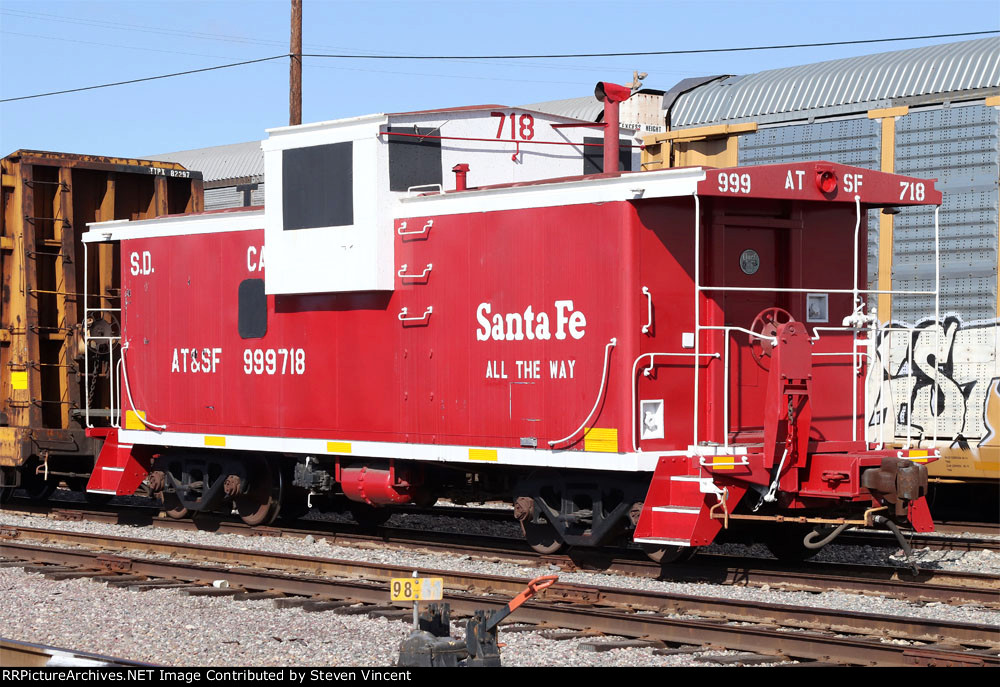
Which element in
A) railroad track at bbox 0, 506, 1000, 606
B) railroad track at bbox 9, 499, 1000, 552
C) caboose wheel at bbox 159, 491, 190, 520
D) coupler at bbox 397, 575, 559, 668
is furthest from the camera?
caboose wheel at bbox 159, 491, 190, 520

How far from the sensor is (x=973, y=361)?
1309cm

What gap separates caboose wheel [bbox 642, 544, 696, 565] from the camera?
410 inches

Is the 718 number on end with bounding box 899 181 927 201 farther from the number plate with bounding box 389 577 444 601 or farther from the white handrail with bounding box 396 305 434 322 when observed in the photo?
the number plate with bounding box 389 577 444 601

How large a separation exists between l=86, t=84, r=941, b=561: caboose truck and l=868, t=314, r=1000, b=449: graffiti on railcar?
2.06 meters

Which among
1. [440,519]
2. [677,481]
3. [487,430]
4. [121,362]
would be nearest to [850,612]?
[677,481]

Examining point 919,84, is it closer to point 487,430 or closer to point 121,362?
point 487,430

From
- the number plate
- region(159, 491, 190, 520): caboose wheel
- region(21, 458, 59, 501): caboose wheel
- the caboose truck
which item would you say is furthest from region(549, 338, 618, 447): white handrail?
region(21, 458, 59, 501): caboose wheel

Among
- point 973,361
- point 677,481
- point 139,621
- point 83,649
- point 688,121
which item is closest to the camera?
point 83,649

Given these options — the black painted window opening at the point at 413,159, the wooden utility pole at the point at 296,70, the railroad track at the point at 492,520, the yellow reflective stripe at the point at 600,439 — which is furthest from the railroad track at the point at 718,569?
the wooden utility pole at the point at 296,70

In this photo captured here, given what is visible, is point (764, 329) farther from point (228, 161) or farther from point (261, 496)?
point (228, 161)

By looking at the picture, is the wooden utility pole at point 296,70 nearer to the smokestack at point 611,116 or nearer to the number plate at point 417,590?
the smokestack at point 611,116

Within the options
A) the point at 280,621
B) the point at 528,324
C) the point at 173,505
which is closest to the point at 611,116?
the point at 528,324

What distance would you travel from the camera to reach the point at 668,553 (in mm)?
10461

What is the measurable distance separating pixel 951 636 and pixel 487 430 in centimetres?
447
